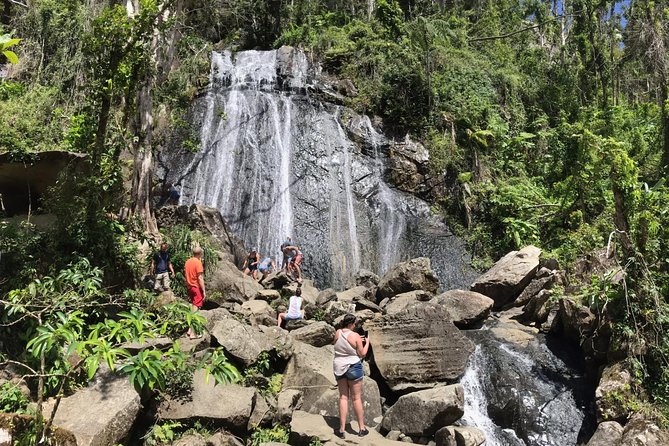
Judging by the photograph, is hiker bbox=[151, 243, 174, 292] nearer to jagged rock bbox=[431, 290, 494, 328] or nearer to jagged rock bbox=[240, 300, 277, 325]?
jagged rock bbox=[240, 300, 277, 325]

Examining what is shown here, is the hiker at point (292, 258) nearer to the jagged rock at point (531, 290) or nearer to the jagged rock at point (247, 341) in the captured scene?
the jagged rock at point (247, 341)

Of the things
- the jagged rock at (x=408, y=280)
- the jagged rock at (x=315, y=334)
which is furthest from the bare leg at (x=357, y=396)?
the jagged rock at (x=408, y=280)

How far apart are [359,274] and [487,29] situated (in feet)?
63.8

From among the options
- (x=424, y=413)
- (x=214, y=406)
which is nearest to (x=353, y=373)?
(x=424, y=413)

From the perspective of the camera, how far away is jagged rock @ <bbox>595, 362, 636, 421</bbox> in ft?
24.1

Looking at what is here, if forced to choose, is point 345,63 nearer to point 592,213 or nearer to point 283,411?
point 592,213

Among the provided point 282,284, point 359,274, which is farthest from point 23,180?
point 359,274

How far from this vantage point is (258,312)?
396 inches

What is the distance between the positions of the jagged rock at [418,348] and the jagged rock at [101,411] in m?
4.52

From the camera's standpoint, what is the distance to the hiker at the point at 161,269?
950cm

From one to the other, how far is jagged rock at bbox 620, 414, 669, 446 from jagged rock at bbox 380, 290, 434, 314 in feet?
15.0

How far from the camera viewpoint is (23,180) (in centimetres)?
949

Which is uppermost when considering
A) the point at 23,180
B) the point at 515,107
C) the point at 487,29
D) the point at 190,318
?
the point at 487,29

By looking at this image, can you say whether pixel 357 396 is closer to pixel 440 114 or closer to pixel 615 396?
pixel 615 396
